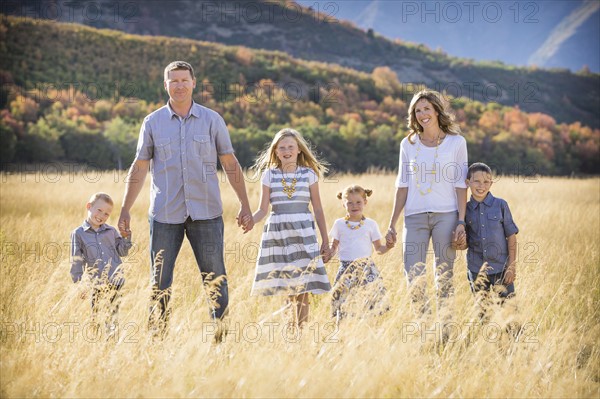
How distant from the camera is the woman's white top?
14.5 feet

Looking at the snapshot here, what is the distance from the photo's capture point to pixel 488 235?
176 inches

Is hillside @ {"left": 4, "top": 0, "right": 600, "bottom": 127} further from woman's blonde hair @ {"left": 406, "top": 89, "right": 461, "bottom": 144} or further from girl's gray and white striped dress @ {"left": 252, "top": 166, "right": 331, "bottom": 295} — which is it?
girl's gray and white striped dress @ {"left": 252, "top": 166, "right": 331, "bottom": 295}

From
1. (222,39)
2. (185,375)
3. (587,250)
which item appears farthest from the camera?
(222,39)

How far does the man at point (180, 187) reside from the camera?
4.23 metres

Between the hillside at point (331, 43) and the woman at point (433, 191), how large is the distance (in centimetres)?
6390

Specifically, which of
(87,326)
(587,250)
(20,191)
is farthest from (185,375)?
(20,191)

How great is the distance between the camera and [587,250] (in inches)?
281

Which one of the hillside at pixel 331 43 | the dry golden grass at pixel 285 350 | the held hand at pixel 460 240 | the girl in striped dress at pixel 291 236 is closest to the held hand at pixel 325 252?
the girl in striped dress at pixel 291 236

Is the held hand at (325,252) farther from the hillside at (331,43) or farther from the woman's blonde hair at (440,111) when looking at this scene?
the hillside at (331,43)

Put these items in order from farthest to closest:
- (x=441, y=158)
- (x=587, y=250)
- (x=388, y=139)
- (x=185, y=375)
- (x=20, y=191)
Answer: (x=388, y=139)
(x=20, y=191)
(x=587, y=250)
(x=441, y=158)
(x=185, y=375)

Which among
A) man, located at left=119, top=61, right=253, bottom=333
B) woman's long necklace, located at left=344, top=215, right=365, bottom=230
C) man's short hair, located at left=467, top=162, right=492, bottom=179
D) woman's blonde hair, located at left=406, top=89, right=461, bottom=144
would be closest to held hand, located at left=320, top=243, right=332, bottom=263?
woman's long necklace, located at left=344, top=215, right=365, bottom=230

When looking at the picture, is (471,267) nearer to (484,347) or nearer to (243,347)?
(484,347)

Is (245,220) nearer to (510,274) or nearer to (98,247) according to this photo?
(98,247)

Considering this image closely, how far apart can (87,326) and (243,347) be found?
1.17 m
